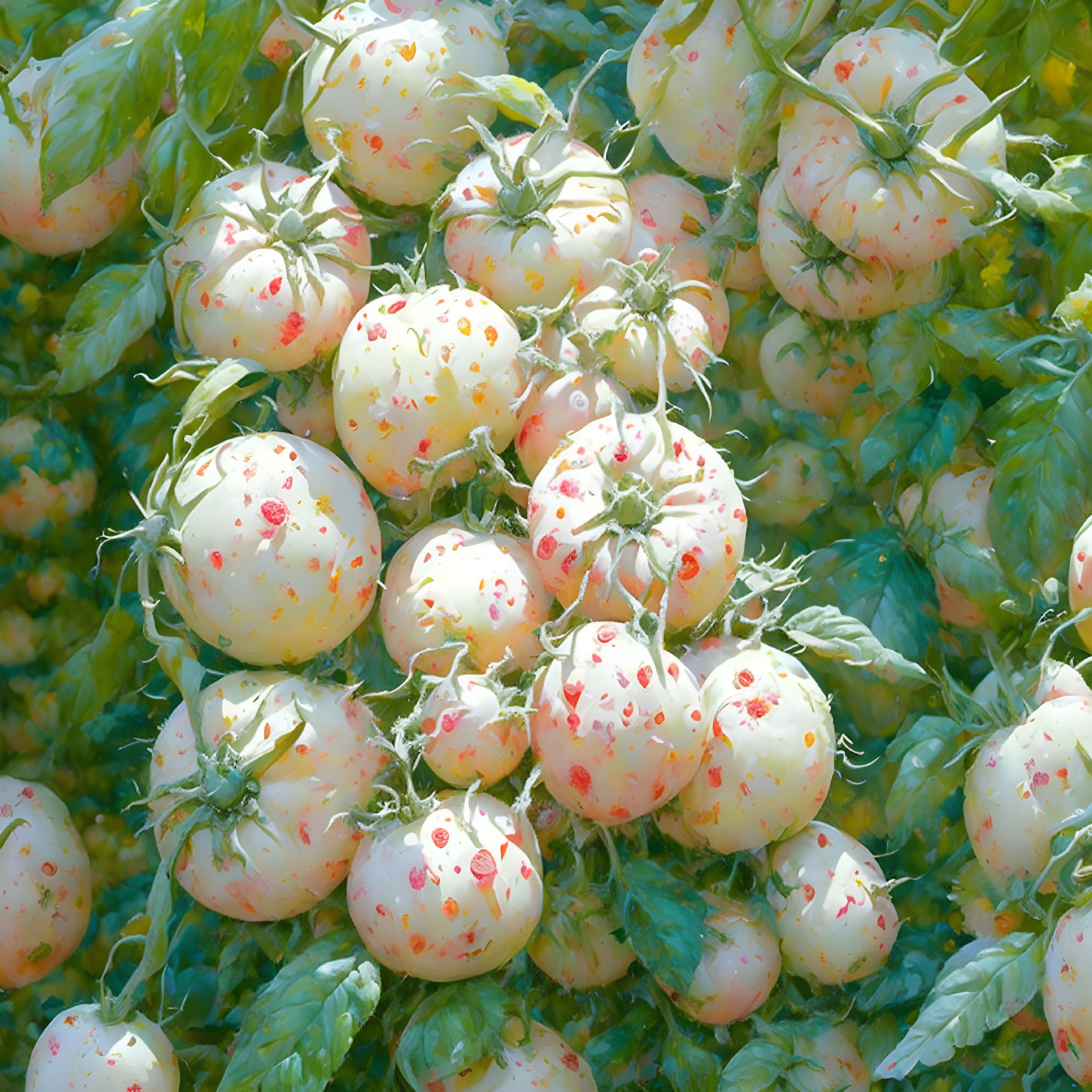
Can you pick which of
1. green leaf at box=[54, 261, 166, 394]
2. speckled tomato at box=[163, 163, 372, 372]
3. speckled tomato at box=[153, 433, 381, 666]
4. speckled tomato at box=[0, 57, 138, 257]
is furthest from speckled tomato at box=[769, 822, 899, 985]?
speckled tomato at box=[0, 57, 138, 257]

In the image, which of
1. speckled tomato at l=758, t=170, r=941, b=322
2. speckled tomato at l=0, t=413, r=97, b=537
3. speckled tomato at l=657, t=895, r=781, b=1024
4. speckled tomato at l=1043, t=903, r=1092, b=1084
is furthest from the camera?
speckled tomato at l=0, t=413, r=97, b=537

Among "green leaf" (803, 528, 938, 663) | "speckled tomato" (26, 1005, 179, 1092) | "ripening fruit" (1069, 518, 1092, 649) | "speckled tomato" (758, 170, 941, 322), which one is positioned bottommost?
"speckled tomato" (26, 1005, 179, 1092)

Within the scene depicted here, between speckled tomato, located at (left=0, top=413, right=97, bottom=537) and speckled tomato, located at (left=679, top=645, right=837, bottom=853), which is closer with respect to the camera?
speckled tomato, located at (left=679, top=645, right=837, bottom=853)

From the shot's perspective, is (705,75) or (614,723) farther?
(705,75)

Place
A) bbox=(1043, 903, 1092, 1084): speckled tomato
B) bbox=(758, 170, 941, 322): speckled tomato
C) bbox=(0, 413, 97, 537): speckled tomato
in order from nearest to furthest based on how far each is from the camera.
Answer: bbox=(1043, 903, 1092, 1084): speckled tomato → bbox=(758, 170, 941, 322): speckled tomato → bbox=(0, 413, 97, 537): speckled tomato

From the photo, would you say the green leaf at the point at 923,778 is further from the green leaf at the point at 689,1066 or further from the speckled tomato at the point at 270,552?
the speckled tomato at the point at 270,552

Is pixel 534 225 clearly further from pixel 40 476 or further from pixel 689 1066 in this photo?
pixel 689 1066

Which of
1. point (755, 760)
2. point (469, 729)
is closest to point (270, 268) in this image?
point (469, 729)

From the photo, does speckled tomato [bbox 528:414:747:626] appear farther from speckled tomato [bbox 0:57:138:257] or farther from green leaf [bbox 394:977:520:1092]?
speckled tomato [bbox 0:57:138:257]
